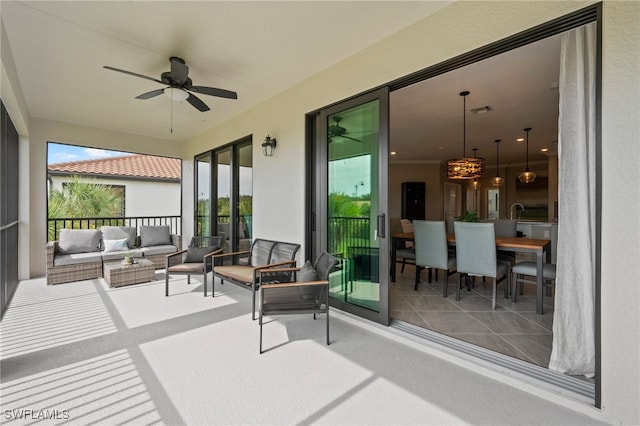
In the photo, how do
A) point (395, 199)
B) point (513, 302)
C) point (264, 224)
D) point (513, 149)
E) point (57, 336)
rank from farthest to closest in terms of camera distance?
point (395, 199) < point (513, 149) < point (264, 224) < point (513, 302) < point (57, 336)

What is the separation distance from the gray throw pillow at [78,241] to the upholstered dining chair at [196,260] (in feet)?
6.18

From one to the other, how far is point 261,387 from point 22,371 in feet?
6.09

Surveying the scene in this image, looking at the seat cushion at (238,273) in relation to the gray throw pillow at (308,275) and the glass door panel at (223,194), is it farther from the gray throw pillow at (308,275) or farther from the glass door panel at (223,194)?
the glass door panel at (223,194)

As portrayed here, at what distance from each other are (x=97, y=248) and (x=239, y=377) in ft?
16.5

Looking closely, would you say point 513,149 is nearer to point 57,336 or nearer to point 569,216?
point 569,216

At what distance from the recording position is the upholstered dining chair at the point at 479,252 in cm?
347

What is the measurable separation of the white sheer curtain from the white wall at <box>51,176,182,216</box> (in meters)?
10.5

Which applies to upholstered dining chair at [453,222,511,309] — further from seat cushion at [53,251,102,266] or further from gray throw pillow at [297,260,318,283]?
seat cushion at [53,251,102,266]

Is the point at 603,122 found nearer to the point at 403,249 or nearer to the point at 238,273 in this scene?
the point at 403,249

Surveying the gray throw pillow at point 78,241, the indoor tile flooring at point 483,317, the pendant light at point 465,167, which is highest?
the pendant light at point 465,167

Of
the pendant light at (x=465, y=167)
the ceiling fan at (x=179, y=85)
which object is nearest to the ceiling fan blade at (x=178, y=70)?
the ceiling fan at (x=179, y=85)

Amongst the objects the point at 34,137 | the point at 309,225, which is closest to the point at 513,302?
the point at 309,225

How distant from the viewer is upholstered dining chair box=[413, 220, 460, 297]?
3.93 m

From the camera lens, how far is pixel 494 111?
4.83 m
